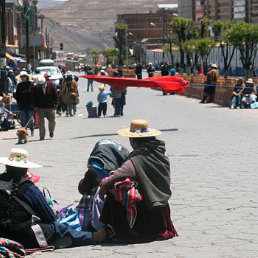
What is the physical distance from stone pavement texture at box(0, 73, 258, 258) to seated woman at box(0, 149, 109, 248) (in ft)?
0.81

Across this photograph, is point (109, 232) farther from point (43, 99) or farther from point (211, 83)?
point (211, 83)

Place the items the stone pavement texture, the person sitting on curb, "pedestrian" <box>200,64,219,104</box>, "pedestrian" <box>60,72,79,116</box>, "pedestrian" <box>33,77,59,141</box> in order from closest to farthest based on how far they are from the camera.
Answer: the stone pavement texture < "pedestrian" <box>33,77,59,141</box> < "pedestrian" <box>60,72,79,116</box> < the person sitting on curb < "pedestrian" <box>200,64,219,104</box>

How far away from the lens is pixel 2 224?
5.83m

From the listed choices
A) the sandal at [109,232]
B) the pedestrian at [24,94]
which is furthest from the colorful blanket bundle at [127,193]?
the pedestrian at [24,94]

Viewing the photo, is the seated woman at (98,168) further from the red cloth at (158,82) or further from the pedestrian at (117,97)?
the pedestrian at (117,97)

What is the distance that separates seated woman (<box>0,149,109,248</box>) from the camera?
5.81 m

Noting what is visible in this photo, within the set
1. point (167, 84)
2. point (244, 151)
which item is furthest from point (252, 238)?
point (167, 84)

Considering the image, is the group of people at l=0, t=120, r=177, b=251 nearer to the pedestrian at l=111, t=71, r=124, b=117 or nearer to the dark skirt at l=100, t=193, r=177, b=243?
the dark skirt at l=100, t=193, r=177, b=243

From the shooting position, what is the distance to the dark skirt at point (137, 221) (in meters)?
6.37

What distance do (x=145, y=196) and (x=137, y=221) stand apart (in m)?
0.27

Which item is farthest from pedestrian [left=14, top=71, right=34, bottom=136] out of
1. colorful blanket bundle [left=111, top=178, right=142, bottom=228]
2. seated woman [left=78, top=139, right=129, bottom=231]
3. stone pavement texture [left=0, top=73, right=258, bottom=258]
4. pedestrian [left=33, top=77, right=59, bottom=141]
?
colorful blanket bundle [left=111, top=178, right=142, bottom=228]

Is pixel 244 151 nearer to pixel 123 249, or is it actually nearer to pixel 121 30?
pixel 123 249

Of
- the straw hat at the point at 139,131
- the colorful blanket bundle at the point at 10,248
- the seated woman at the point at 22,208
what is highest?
the straw hat at the point at 139,131

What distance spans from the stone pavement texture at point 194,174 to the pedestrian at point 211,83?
6.51 m
